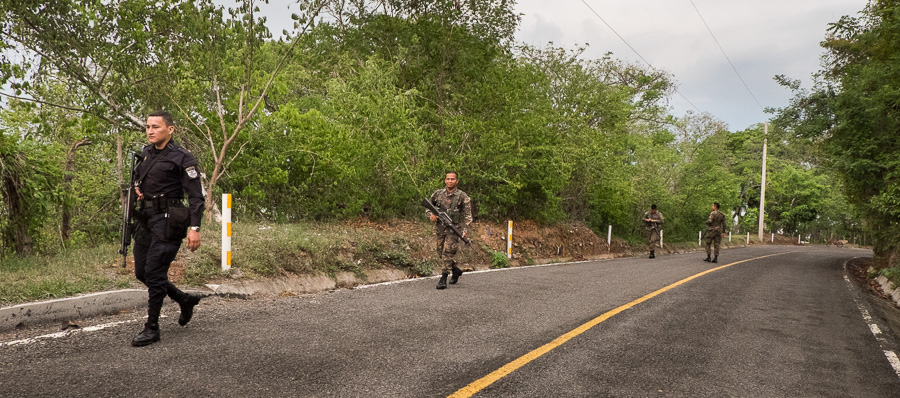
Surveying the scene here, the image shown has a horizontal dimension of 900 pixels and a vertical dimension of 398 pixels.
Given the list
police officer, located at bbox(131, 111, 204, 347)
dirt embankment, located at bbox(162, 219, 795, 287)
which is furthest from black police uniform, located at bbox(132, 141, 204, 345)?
dirt embankment, located at bbox(162, 219, 795, 287)

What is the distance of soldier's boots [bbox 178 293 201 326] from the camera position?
457cm

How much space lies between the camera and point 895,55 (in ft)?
40.9

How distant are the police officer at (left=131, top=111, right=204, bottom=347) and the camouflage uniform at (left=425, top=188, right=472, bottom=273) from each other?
4.20 meters

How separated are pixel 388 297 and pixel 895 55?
1397 centimetres

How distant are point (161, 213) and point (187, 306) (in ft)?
2.93

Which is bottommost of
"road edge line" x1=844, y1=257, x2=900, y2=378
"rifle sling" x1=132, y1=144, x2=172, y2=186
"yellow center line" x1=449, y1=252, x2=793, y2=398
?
"road edge line" x1=844, y1=257, x2=900, y2=378

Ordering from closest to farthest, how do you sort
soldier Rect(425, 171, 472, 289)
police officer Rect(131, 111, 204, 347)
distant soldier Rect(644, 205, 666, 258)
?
police officer Rect(131, 111, 204, 347) → soldier Rect(425, 171, 472, 289) → distant soldier Rect(644, 205, 666, 258)

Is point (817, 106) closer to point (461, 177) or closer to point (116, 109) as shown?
point (461, 177)

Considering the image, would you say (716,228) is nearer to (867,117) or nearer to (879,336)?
(867,117)

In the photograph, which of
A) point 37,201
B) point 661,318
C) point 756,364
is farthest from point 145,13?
point 756,364

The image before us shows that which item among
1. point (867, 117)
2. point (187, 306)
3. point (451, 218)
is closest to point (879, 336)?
point (451, 218)

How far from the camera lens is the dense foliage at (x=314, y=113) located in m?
9.45

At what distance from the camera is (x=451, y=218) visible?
8227mm

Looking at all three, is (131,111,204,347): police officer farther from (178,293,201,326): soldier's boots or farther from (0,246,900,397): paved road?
(0,246,900,397): paved road
